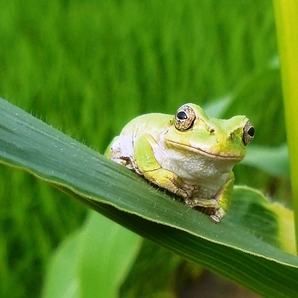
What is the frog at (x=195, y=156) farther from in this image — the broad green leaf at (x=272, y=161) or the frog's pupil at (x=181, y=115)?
the broad green leaf at (x=272, y=161)

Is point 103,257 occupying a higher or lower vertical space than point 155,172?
lower

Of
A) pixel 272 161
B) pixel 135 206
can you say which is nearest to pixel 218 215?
pixel 135 206

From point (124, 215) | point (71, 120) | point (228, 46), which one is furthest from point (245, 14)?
point (124, 215)

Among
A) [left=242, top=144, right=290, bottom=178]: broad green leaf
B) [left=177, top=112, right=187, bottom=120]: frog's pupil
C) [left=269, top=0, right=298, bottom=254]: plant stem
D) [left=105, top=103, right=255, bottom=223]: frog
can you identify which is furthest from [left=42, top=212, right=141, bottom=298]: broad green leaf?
[left=242, top=144, right=290, bottom=178]: broad green leaf

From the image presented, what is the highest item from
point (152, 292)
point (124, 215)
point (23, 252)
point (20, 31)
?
point (124, 215)

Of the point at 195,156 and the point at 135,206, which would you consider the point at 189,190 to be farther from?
the point at 135,206

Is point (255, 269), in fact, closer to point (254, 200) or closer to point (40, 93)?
→ point (254, 200)

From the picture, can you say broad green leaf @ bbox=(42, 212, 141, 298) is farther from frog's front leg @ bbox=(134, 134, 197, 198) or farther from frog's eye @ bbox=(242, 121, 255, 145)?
frog's eye @ bbox=(242, 121, 255, 145)
